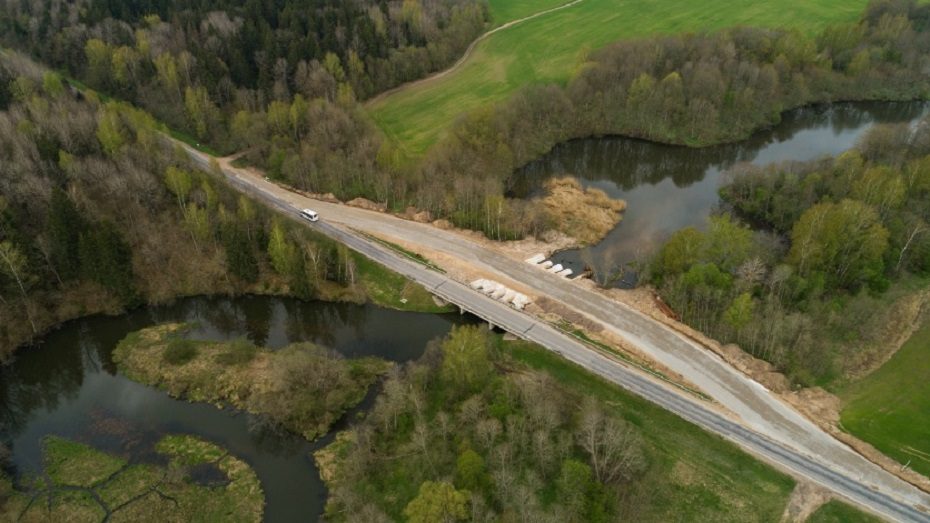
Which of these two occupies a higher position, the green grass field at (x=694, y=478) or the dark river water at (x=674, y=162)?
the dark river water at (x=674, y=162)

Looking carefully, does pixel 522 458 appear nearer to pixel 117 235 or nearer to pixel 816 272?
pixel 816 272

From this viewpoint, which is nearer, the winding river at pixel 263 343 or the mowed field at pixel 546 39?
the winding river at pixel 263 343

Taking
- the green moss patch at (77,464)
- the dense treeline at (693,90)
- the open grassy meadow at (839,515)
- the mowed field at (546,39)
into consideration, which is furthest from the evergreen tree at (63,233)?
the open grassy meadow at (839,515)

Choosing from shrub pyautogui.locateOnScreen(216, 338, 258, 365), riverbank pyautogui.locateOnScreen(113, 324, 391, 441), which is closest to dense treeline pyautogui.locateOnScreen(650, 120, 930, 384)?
riverbank pyautogui.locateOnScreen(113, 324, 391, 441)

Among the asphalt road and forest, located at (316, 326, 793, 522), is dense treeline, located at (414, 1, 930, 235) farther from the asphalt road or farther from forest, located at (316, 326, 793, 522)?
forest, located at (316, 326, 793, 522)

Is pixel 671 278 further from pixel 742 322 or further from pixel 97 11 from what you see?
pixel 97 11

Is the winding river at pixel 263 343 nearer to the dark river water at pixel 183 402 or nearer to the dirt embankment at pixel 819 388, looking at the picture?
the dark river water at pixel 183 402

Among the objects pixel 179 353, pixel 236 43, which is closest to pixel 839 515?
pixel 179 353
